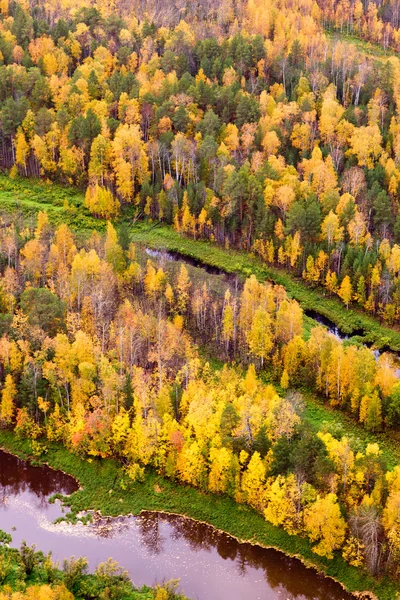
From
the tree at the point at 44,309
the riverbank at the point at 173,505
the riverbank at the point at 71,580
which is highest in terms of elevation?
the tree at the point at 44,309

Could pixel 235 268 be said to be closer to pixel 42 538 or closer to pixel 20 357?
pixel 20 357

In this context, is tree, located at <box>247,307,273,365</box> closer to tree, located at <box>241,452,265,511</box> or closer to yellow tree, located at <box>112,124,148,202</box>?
tree, located at <box>241,452,265,511</box>

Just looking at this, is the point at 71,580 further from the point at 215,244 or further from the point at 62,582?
the point at 215,244

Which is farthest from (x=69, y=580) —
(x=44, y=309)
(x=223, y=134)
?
(x=223, y=134)

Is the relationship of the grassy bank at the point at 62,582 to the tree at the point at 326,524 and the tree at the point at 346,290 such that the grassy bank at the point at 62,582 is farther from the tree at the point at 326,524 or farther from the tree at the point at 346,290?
the tree at the point at 346,290

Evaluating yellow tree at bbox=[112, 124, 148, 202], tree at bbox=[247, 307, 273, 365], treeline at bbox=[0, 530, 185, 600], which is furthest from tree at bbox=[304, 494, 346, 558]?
yellow tree at bbox=[112, 124, 148, 202]

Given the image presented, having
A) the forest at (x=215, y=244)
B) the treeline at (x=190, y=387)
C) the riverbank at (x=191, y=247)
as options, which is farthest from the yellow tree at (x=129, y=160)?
the treeline at (x=190, y=387)

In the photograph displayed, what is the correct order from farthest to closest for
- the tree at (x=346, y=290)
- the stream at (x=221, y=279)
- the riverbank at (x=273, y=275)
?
the tree at (x=346, y=290) → the stream at (x=221, y=279) → the riverbank at (x=273, y=275)
